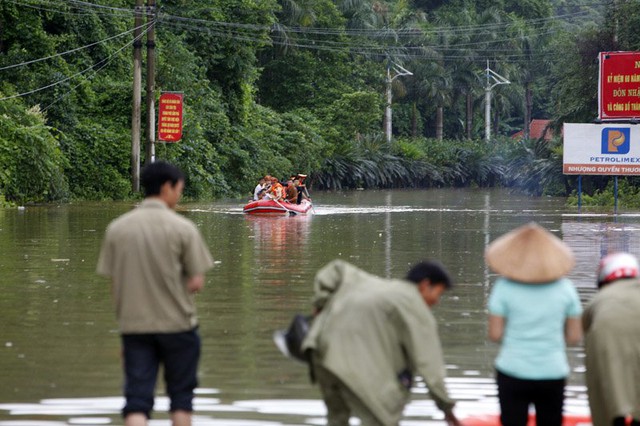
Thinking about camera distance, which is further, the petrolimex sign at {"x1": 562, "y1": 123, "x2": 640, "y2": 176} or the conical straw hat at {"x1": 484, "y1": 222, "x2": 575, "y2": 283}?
the petrolimex sign at {"x1": 562, "y1": 123, "x2": 640, "y2": 176}

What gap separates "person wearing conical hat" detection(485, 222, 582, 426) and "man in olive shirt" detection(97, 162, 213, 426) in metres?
1.68

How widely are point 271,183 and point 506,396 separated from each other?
3876 centimetres

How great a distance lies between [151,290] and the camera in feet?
26.0

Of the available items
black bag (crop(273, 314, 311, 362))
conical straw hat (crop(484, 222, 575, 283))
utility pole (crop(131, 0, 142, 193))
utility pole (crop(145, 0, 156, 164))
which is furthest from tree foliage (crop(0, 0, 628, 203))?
conical straw hat (crop(484, 222, 575, 283))

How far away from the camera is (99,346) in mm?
12773

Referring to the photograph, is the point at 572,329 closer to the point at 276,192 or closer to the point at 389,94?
the point at 276,192

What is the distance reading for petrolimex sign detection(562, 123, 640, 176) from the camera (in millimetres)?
46656

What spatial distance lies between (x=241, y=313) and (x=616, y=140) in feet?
109

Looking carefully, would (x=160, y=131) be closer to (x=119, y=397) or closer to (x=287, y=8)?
(x=287, y=8)

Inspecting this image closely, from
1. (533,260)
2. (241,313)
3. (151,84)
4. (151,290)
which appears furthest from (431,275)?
(151,84)

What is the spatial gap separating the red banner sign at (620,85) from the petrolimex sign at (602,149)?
2.52ft

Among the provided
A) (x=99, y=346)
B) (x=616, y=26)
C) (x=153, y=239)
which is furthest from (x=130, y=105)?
(x=153, y=239)

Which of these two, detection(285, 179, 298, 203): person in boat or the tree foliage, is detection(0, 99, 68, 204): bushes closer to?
the tree foliage

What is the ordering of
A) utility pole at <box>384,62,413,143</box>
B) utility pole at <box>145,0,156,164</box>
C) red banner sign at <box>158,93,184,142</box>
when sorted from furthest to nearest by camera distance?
utility pole at <box>384,62,413,143</box>
red banner sign at <box>158,93,184,142</box>
utility pole at <box>145,0,156,164</box>
